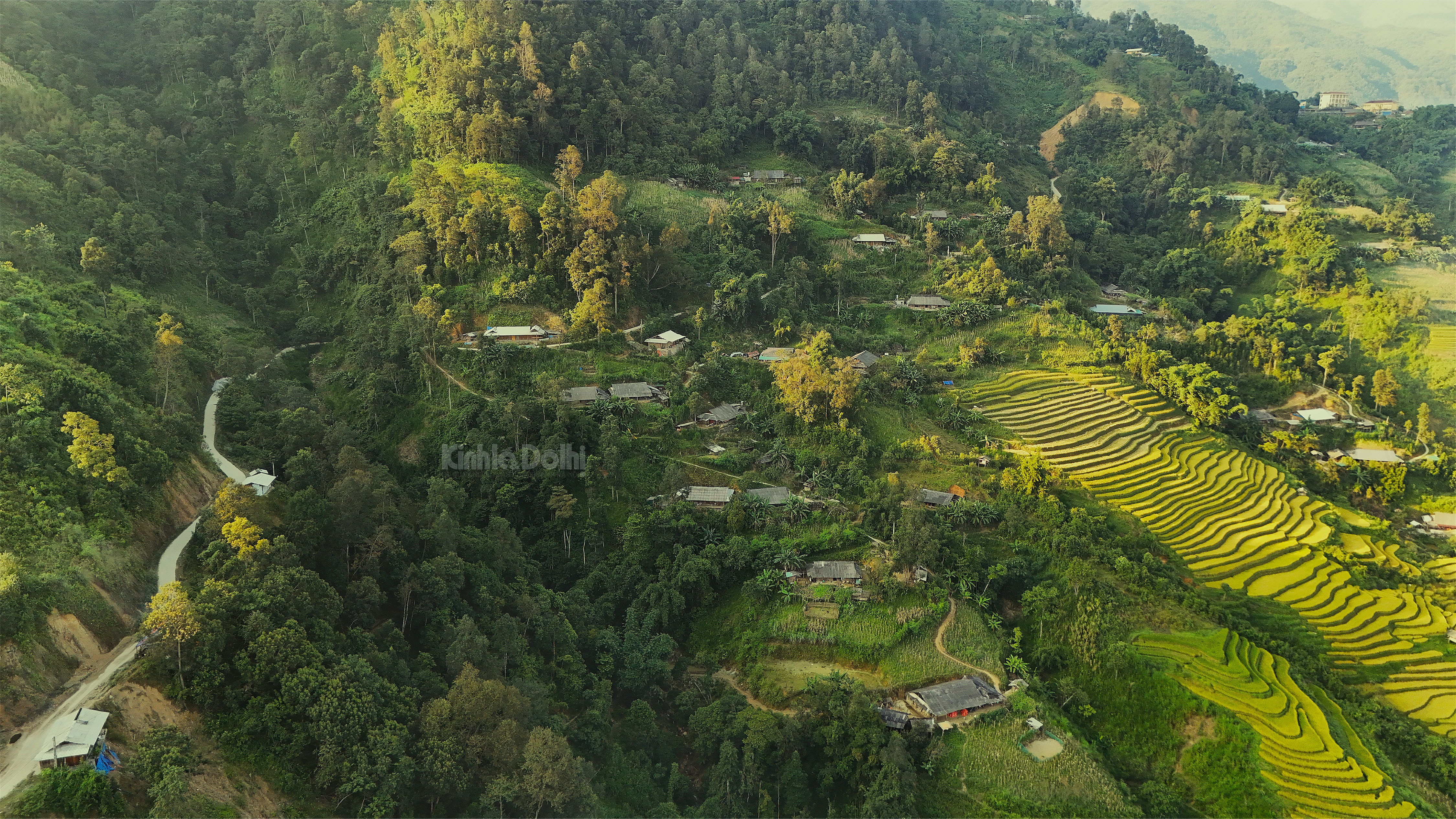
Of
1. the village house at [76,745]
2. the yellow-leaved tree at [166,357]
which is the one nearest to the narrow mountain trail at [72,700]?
the village house at [76,745]

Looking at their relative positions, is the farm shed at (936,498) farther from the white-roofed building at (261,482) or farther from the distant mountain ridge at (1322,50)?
the distant mountain ridge at (1322,50)

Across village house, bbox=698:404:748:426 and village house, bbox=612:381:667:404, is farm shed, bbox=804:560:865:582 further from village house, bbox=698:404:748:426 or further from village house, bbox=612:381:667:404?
village house, bbox=612:381:667:404

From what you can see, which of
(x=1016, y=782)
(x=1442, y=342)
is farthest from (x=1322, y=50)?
(x=1016, y=782)

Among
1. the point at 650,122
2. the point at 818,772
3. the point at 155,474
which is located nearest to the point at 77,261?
the point at 155,474

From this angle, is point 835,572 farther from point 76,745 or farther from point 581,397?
point 76,745

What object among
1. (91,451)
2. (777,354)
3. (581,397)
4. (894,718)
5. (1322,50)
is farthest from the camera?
(1322,50)

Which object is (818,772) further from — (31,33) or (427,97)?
(31,33)

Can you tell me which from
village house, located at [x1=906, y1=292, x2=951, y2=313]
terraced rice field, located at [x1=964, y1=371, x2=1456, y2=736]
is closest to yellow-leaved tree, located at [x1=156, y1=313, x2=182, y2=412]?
terraced rice field, located at [x1=964, y1=371, x2=1456, y2=736]
